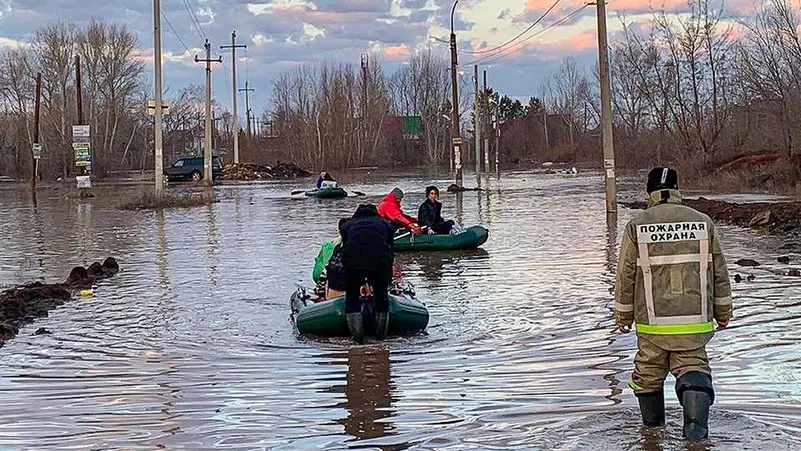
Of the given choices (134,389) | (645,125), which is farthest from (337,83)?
(134,389)

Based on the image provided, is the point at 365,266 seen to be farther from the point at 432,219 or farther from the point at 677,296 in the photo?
the point at 432,219

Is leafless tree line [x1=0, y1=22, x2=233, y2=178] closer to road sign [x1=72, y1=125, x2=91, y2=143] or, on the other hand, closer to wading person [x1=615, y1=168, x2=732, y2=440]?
road sign [x1=72, y1=125, x2=91, y2=143]

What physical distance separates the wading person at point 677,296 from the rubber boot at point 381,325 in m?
4.71

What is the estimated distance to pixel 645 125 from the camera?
7950 cm

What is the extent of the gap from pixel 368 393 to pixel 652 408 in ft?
9.00

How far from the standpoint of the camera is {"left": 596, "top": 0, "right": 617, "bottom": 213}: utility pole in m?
28.6

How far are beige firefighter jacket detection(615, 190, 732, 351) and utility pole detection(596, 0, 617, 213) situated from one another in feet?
72.1

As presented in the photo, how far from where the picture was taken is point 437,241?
21328 mm

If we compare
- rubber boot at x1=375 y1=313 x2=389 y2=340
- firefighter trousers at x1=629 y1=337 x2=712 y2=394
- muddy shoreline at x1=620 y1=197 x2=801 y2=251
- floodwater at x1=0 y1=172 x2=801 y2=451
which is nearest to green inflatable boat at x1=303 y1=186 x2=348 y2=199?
muddy shoreline at x1=620 y1=197 x2=801 y2=251

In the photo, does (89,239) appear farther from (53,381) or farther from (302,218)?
(53,381)

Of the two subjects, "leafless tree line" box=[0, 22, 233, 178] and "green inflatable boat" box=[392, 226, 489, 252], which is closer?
"green inflatable boat" box=[392, 226, 489, 252]

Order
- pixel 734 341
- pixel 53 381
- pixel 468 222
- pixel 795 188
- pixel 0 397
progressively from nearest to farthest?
pixel 0 397 < pixel 53 381 < pixel 734 341 < pixel 468 222 < pixel 795 188

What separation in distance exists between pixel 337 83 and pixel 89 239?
88.0 m

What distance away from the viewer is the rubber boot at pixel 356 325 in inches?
440
